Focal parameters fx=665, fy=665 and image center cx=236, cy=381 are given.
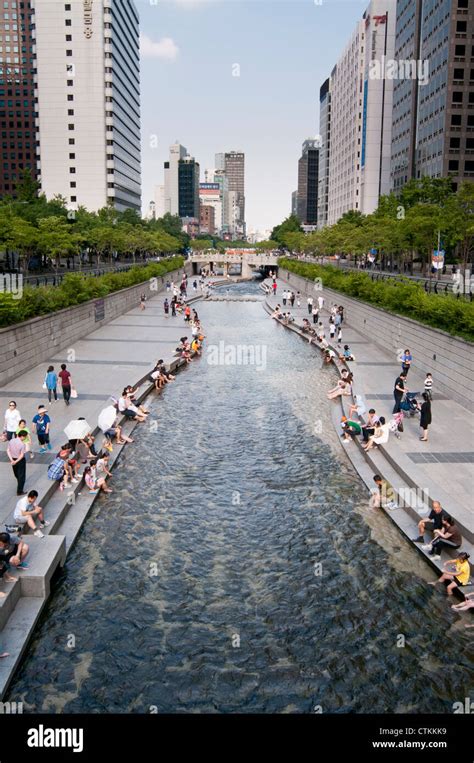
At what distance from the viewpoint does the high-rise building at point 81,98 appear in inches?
4464

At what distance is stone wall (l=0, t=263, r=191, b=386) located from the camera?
25062 millimetres

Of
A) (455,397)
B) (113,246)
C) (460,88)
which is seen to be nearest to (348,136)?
(460,88)

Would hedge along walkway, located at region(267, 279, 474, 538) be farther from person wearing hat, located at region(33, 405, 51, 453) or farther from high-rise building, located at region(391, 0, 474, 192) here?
high-rise building, located at region(391, 0, 474, 192)

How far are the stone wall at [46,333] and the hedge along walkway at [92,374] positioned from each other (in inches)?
15.3

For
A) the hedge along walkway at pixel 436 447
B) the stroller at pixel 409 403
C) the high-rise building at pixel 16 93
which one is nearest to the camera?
the hedge along walkway at pixel 436 447

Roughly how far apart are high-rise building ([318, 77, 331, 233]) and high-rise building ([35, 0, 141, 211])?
217ft

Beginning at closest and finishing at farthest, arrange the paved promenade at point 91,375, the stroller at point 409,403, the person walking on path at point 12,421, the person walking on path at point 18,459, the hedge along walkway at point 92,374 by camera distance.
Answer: the person walking on path at point 18,459, the person walking on path at point 12,421, the paved promenade at point 91,375, the hedge along walkway at point 92,374, the stroller at point 409,403

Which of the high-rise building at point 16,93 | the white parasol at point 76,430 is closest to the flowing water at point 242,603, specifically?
the white parasol at point 76,430

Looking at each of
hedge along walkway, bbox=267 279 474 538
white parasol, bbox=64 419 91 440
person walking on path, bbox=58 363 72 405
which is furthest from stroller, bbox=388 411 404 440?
person walking on path, bbox=58 363 72 405

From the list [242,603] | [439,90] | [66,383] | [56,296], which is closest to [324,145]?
[439,90]

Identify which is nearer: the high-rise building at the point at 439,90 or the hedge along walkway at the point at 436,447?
the hedge along walkway at the point at 436,447

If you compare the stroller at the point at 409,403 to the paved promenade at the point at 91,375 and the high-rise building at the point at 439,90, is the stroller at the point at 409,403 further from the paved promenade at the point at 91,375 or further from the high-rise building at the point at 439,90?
the high-rise building at the point at 439,90

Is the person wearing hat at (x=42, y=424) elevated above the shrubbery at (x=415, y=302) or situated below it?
below

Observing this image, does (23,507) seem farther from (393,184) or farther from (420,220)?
(393,184)
